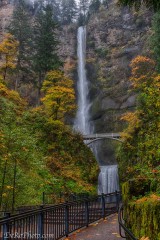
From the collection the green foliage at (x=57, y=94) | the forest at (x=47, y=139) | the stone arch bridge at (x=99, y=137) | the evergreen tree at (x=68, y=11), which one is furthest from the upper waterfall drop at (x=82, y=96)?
the evergreen tree at (x=68, y=11)

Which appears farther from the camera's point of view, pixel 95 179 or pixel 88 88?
pixel 88 88

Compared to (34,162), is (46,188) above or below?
below

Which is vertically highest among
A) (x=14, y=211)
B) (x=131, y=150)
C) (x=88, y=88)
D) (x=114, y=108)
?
(x=88, y=88)

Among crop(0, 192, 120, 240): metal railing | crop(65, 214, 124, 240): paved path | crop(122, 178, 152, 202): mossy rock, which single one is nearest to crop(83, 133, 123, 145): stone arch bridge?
crop(0, 192, 120, 240): metal railing

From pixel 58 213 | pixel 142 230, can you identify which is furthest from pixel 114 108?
pixel 142 230

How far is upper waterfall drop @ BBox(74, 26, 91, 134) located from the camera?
130ft

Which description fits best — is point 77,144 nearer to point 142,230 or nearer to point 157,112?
point 157,112

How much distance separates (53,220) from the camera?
8.31 metres

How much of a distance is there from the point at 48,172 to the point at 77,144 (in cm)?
562

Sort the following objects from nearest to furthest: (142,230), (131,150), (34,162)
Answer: (142,230) → (34,162) → (131,150)

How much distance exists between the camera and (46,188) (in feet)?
68.2

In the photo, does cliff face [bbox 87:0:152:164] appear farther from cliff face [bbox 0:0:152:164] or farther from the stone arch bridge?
the stone arch bridge

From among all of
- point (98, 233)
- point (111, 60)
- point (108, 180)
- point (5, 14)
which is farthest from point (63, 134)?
point (5, 14)

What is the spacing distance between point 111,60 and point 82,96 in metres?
9.09
